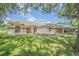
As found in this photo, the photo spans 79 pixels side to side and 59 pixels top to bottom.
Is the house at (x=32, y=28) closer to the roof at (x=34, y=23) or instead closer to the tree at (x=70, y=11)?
the roof at (x=34, y=23)

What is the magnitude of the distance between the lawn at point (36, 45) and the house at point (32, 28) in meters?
0.03

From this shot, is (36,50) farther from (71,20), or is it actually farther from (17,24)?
(71,20)

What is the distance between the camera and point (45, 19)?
1.47 metres

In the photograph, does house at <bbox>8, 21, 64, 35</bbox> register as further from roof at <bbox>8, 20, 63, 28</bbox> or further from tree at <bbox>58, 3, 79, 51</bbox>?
tree at <bbox>58, 3, 79, 51</bbox>

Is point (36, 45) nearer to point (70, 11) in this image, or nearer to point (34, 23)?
point (34, 23)

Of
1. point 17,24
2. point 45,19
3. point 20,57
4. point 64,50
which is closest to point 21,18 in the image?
point 17,24

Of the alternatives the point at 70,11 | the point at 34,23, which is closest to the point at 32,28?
the point at 34,23

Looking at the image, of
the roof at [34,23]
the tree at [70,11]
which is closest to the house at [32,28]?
the roof at [34,23]

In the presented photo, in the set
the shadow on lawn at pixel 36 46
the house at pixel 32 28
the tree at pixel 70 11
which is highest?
the tree at pixel 70 11

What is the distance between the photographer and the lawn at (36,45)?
57.3 inches

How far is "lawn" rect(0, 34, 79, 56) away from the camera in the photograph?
1455 millimetres

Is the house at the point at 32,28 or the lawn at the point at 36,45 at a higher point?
the house at the point at 32,28

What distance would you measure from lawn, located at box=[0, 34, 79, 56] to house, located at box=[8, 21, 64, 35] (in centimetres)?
3

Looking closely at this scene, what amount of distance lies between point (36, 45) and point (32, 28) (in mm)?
128
